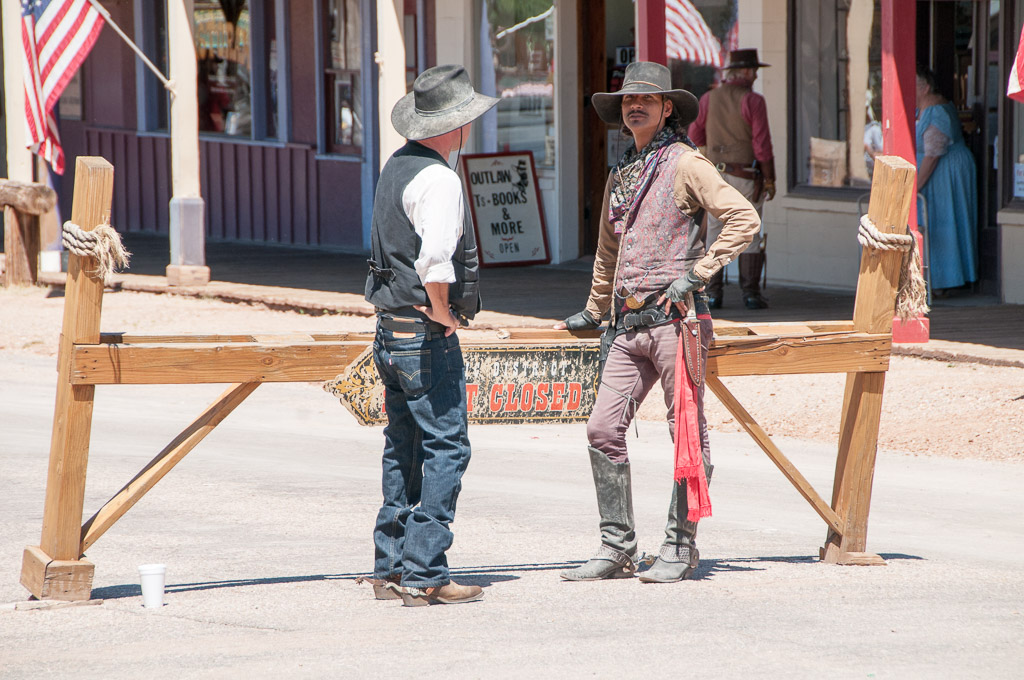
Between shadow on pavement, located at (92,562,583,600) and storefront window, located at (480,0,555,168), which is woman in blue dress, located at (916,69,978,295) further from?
shadow on pavement, located at (92,562,583,600)

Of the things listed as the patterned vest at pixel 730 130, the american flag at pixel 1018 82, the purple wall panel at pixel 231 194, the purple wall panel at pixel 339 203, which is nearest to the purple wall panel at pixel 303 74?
the purple wall panel at pixel 339 203

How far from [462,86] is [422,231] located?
59 cm

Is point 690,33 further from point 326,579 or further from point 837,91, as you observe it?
point 326,579

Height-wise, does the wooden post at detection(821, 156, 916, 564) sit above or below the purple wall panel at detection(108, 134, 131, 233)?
below

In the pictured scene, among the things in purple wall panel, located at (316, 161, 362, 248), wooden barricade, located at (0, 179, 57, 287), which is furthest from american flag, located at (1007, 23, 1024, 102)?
purple wall panel, located at (316, 161, 362, 248)

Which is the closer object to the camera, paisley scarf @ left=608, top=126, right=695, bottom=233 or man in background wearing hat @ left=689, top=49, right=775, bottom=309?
paisley scarf @ left=608, top=126, right=695, bottom=233

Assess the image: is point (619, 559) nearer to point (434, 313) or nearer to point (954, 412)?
point (434, 313)

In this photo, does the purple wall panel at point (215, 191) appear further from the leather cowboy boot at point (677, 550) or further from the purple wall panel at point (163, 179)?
the leather cowboy boot at point (677, 550)

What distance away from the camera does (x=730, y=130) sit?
11.7 m

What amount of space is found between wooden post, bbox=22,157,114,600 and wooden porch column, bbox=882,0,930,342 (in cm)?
645

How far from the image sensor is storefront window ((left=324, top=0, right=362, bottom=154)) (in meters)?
17.1

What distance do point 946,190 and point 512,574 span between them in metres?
7.81

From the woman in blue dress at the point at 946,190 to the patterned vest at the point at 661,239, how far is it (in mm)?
7343

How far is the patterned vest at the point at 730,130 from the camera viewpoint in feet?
38.2
